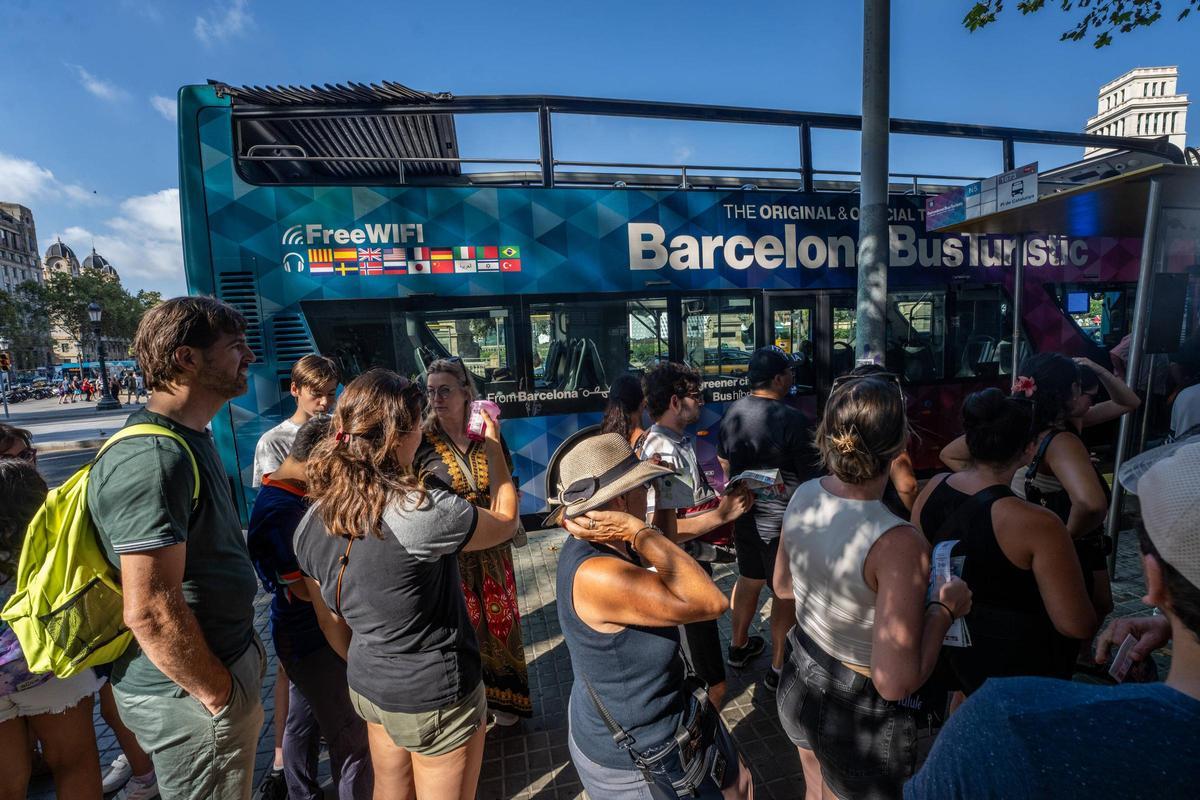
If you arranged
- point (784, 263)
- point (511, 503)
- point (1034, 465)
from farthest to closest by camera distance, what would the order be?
point (784, 263) < point (1034, 465) < point (511, 503)

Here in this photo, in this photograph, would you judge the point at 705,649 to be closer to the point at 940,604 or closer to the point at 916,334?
the point at 940,604

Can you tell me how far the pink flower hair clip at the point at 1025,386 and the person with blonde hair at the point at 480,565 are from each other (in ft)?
8.97

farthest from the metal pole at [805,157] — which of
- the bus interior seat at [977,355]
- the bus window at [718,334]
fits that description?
the bus interior seat at [977,355]

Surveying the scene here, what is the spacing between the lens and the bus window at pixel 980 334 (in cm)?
706

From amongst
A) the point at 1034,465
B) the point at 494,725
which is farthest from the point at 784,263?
the point at 494,725

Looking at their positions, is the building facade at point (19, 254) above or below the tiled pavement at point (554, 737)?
above

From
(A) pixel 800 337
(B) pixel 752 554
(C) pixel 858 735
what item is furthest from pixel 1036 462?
(A) pixel 800 337

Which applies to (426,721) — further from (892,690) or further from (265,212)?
(265,212)

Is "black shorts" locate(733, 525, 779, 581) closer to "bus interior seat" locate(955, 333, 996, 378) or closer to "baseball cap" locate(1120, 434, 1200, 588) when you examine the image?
"baseball cap" locate(1120, 434, 1200, 588)

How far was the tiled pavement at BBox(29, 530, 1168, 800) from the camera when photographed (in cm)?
276

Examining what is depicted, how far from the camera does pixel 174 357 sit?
1803 mm

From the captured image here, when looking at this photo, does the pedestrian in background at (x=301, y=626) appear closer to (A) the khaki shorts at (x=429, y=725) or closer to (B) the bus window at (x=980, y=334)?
(A) the khaki shorts at (x=429, y=725)

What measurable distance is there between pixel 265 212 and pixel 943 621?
6.14 m

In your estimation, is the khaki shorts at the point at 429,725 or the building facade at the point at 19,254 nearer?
the khaki shorts at the point at 429,725
